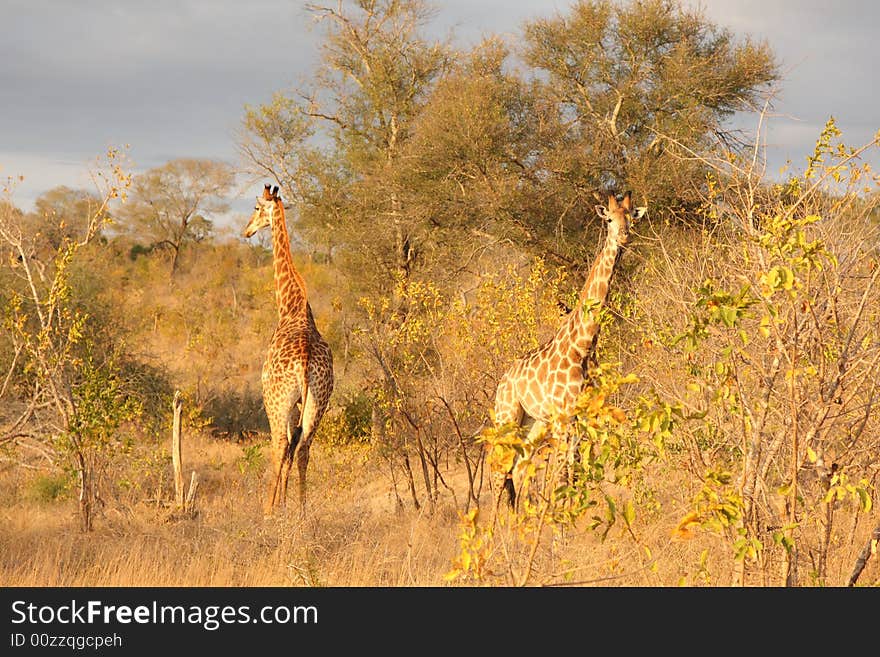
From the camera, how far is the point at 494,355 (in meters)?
9.19

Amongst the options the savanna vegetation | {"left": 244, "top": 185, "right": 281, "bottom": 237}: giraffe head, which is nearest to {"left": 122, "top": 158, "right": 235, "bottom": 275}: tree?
the savanna vegetation

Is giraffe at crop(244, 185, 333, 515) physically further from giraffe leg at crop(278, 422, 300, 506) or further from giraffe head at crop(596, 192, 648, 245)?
giraffe head at crop(596, 192, 648, 245)

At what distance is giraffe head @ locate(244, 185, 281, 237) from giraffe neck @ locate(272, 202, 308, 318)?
0.13ft

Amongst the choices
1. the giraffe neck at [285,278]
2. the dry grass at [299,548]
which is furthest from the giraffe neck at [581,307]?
the giraffe neck at [285,278]

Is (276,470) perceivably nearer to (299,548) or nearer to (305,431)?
(305,431)

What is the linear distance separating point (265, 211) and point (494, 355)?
2905 mm

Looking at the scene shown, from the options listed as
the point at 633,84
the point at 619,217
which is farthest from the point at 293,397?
the point at 633,84

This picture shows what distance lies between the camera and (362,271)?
16641 millimetres

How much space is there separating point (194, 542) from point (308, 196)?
1159 cm

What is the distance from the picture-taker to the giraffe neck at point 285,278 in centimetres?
880

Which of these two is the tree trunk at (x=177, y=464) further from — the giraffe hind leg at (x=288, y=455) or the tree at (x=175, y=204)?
the tree at (x=175, y=204)
